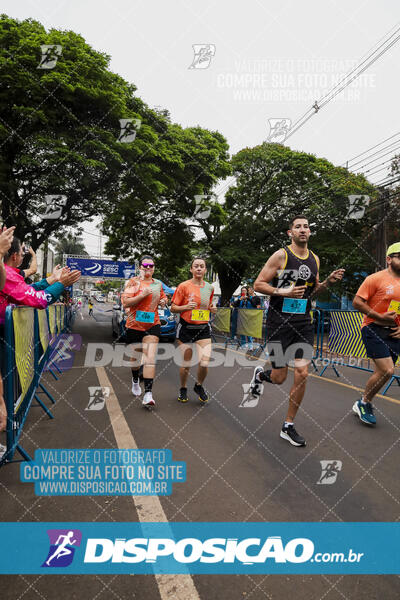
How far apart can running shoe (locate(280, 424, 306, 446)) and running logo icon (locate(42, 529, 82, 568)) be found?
2.26 m

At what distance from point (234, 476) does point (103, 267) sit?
24.7 m

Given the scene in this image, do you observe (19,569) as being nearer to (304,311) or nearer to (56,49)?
(304,311)

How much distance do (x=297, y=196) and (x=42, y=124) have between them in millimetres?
18498

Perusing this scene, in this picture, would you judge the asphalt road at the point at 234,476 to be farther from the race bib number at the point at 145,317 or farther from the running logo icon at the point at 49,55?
the running logo icon at the point at 49,55

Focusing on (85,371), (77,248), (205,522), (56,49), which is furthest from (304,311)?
(77,248)

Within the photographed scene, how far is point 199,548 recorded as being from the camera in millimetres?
2283

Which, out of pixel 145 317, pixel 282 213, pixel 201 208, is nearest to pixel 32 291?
pixel 145 317

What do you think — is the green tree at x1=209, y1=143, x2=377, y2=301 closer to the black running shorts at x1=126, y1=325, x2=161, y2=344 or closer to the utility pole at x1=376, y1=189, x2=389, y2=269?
the utility pole at x1=376, y1=189, x2=389, y2=269

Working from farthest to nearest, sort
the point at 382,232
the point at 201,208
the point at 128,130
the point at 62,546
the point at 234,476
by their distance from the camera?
the point at 201,208 < the point at 382,232 < the point at 128,130 < the point at 234,476 < the point at 62,546

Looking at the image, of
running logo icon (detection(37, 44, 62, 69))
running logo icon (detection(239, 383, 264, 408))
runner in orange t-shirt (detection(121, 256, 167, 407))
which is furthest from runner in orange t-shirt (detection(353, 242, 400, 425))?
running logo icon (detection(37, 44, 62, 69))

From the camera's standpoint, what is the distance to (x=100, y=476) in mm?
3205

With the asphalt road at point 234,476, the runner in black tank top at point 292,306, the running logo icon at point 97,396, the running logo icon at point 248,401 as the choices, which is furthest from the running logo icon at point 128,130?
the runner in black tank top at point 292,306

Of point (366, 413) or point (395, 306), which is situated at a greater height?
point (395, 306)

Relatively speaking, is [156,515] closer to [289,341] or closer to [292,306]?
[289,341]
